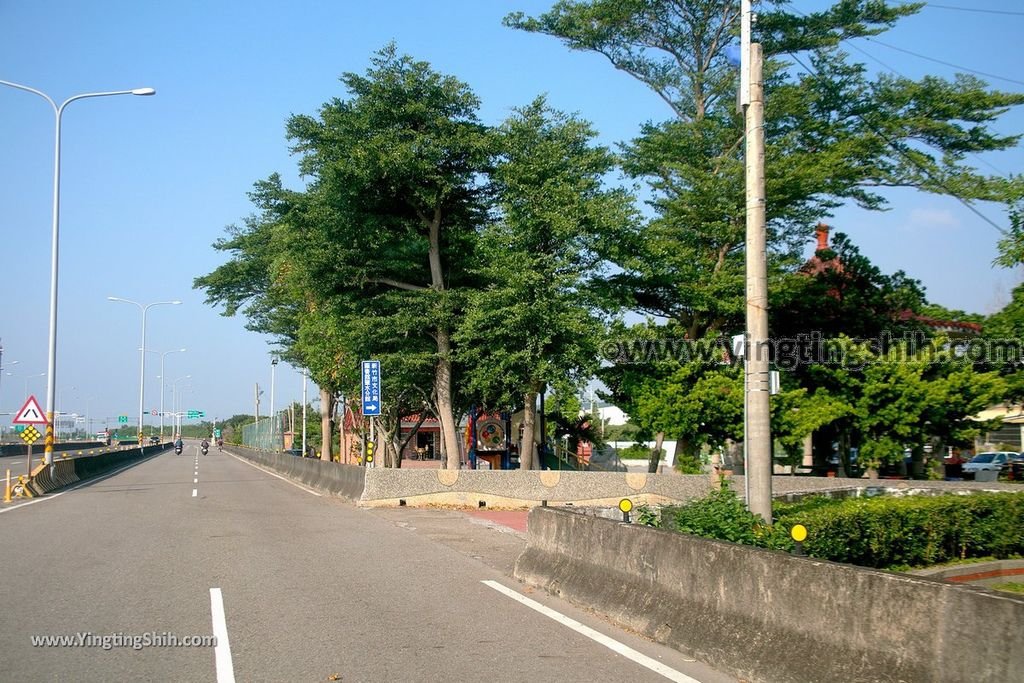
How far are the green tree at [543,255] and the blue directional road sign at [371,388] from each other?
102 inches

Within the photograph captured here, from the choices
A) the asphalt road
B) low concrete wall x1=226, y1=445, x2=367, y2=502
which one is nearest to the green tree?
low concrete wall x1=226, y1=445, x2=367, y2=502

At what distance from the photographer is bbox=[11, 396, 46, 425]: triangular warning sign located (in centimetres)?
2762

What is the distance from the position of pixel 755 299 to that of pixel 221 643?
7.29 meters

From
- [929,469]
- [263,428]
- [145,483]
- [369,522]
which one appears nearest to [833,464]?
[929,469]

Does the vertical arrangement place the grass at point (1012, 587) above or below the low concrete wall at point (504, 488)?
below

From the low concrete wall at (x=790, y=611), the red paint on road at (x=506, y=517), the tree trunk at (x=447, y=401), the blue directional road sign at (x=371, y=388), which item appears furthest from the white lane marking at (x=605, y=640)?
the tree trunk at (x=447, y=401)

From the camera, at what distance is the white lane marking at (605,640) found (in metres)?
7.27

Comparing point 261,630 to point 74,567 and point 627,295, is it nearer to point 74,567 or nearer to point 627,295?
point 74,567

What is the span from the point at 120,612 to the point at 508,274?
16.9 meters

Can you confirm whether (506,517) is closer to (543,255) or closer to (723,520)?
(543,255)

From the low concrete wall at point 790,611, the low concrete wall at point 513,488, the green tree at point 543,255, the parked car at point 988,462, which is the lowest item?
the parked car at point 988,462

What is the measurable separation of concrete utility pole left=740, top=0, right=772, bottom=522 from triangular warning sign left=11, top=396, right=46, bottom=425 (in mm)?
A: 23737

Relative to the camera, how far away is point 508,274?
82.9 feet

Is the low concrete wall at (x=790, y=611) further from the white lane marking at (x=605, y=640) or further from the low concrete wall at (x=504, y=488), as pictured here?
the low concrete wall at (x=504, y=488)
